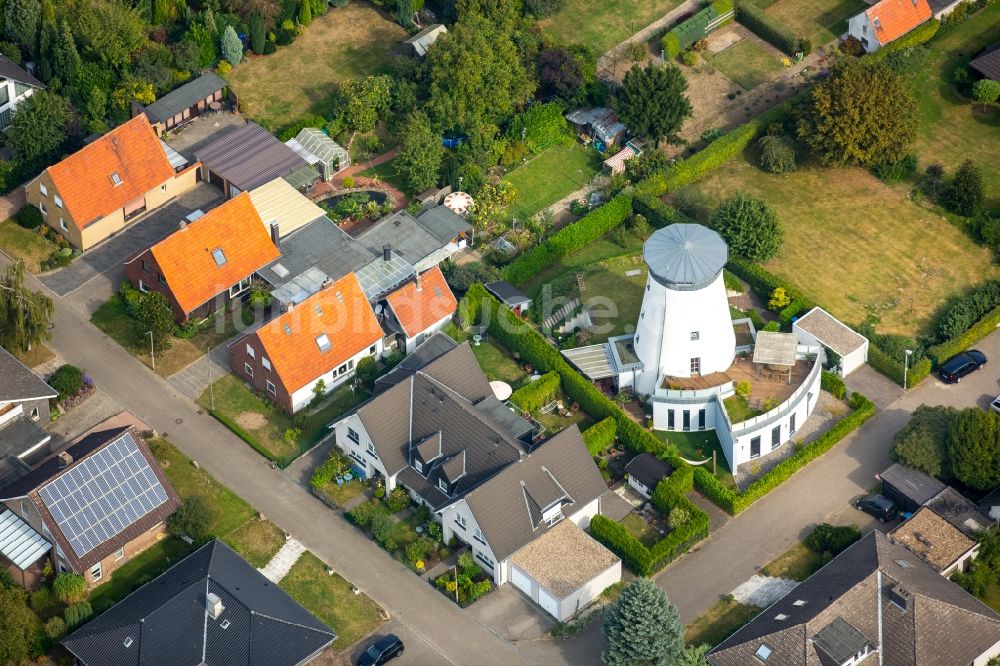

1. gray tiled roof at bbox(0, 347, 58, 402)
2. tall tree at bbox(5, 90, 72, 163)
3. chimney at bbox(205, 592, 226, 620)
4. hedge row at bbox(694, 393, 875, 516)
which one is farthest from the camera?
tall tree at bbox(5, 90, 72, 163)

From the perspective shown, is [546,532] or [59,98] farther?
[59,98]

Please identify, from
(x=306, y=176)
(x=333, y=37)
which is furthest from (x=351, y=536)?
(x=333, y=37)

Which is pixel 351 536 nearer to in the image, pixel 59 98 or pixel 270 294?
pixel 270 294

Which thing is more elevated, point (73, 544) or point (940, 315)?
point (73, 544)

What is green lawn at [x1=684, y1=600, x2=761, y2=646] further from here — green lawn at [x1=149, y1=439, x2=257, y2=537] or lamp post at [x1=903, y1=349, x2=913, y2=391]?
green lawn at [x1=149, y1=439, x2=257, y2=537]

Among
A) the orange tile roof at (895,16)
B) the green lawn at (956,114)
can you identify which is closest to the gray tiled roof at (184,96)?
the orange tile roof at (895,16)

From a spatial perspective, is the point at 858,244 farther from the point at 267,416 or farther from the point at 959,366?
the point at 267,416

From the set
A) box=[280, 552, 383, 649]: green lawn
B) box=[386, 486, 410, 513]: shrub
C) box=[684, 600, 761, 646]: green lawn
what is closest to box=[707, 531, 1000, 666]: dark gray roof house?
box=[684, 600, 761, 646]: green lawn

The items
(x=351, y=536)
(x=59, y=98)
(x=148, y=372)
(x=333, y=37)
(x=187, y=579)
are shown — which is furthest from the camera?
(x=333, y=37)
